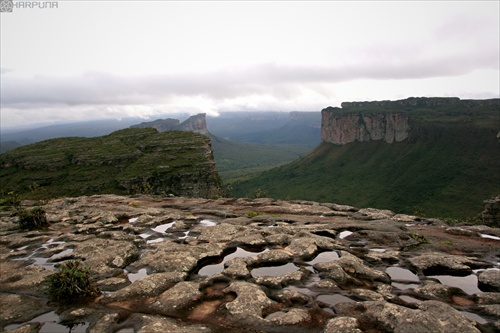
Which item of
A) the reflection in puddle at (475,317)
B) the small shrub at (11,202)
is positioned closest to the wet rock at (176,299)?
the reflection in puddle at (475,317)

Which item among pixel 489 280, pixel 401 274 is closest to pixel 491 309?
pixel 489 280

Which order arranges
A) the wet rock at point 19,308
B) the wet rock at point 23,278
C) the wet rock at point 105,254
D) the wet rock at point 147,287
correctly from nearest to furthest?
1. the wet rock at point 19,308
2. the wet rock at point 147,287
3. the wet rock at point 23,278
4. the wet rock at point 105,254

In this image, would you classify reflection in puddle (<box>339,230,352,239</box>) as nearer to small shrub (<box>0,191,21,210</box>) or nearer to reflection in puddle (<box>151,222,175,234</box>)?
reflection in puddle (<box>151,222,175,234</box>)

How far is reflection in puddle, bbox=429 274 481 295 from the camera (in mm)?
15664

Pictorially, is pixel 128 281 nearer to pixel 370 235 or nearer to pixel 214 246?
pixel 214 246

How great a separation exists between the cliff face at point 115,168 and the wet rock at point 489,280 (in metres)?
84.7

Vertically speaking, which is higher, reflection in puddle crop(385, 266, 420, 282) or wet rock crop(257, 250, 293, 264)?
wet rock crop(257, 250, 293, 264)

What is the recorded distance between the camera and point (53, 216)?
33125 millimetres

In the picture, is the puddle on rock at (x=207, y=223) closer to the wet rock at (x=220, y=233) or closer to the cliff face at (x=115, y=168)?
the wet rock at (x=220, y=233)

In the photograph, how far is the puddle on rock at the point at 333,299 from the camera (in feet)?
45.8

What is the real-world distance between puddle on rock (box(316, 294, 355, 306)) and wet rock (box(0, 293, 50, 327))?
1249 cm

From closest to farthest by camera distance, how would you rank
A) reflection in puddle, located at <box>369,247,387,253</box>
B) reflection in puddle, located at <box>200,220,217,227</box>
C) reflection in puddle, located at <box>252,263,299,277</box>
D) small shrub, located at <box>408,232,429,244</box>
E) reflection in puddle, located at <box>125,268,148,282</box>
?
1. reflection in puddle, located at <box>125,268,148,282</box>
2. reflection in puddle, located at <box>252,263,299,277</box>
3. reflection in puddle, located at <box>369,247,387,253</box>
4. small shrub, located at <box>408,232,429,244</box>
5. reflection in puddle, located at <box>200,220,217,227</box>

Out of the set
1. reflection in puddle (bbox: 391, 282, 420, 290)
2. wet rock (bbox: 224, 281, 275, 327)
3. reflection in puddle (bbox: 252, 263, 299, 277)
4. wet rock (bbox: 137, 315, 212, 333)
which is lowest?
reflection in puddle (bbox: 391, 282, 420, 290)

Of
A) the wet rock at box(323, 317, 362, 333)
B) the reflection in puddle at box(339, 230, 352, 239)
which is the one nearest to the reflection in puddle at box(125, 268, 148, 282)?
the wet rock at box(323, 317, 362, 333)
